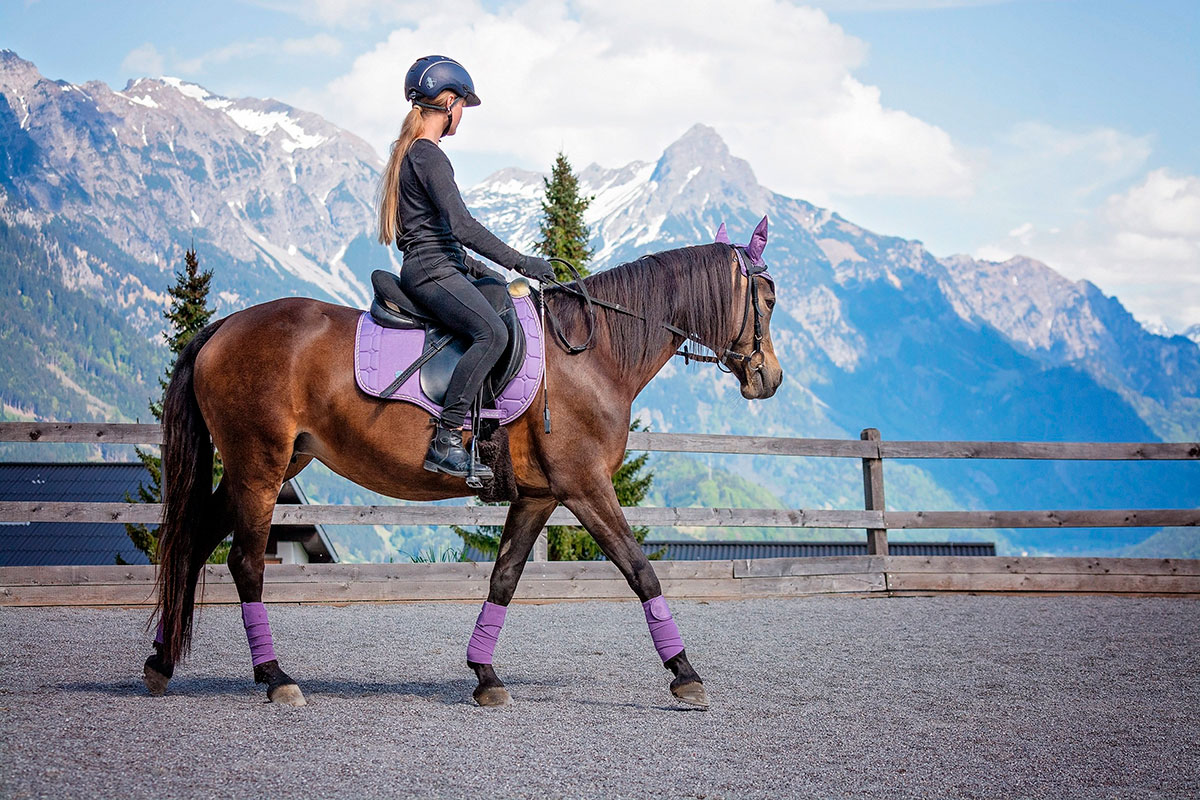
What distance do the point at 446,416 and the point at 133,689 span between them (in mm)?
2129

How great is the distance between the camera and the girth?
4723mm

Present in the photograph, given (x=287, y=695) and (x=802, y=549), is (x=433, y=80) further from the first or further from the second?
(x=802, y=549)

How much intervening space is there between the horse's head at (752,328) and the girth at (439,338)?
1.24 metres

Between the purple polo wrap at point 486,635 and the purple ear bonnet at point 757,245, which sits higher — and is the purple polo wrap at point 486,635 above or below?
below

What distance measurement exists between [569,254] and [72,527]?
1413cm

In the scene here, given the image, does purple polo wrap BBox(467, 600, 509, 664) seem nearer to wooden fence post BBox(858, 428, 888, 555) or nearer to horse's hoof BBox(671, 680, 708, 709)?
horse's hoof BBox(671, 680, 708, 709)

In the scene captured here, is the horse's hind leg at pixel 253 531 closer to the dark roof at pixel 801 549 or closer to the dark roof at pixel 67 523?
the dark roof at pixel 67 523

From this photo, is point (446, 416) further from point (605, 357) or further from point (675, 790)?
point (675, 790)

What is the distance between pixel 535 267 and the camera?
4.72m

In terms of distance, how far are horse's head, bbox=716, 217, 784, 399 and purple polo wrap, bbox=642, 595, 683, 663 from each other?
4.13ft

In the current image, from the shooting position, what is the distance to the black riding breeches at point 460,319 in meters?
4.62

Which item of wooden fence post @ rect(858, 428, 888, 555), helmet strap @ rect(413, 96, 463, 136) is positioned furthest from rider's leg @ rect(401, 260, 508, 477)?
wooden fence post @ rect(858, 428, 888, 555)

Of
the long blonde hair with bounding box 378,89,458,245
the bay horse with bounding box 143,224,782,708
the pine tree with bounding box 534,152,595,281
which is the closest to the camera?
the bay horse with bounding box 143,224,782,708

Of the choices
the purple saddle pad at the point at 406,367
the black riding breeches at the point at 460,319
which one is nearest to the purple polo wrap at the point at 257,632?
the purple saddle pad at the point at 406,367
